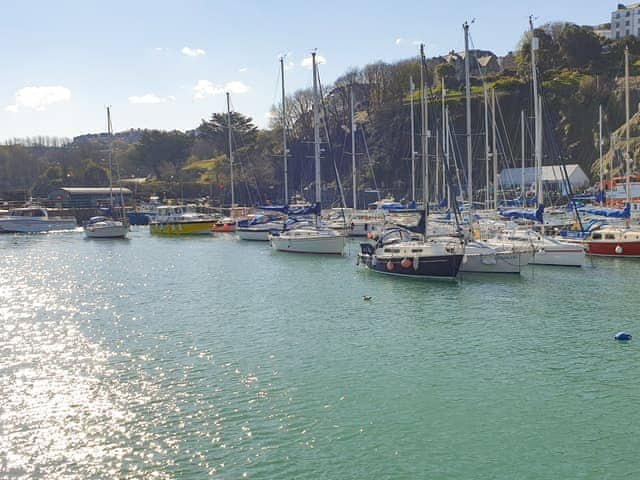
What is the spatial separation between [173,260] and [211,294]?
1647cm

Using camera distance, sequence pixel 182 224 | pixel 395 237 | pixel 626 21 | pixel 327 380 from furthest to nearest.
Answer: pixel 626 21, pixel 182 224, pixel 395 237, pixel 327 380

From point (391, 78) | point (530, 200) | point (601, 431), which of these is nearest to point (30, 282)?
point (601, 431)

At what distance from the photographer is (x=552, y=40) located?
112438 millimetres

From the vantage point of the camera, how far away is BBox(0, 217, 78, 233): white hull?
269 ft

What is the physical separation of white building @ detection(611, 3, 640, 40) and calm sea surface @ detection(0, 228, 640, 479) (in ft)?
448

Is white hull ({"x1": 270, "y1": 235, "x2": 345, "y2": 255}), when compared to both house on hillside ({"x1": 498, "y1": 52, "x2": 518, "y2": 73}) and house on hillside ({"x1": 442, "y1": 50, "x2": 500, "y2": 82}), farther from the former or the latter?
house on hillside ({"x1": 498, "y1": 52, "x2": 518, "y2": 73})

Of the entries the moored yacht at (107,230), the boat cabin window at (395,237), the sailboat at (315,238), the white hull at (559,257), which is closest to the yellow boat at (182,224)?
the moored yacht at (107,230)

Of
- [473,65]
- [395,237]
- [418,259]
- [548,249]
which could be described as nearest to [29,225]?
[395,237]

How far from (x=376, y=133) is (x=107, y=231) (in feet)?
188

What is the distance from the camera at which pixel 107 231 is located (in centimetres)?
6756

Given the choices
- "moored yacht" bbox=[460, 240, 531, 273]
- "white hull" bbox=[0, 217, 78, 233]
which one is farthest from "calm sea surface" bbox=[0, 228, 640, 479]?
"white hull" bbox=[0, 217, 78, 233]

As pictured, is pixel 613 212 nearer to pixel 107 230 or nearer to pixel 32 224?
pixel 107 230

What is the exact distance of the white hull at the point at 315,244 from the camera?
45.6 m

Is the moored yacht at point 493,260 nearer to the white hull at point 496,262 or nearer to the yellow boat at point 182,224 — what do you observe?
the white hull at point 496,262
